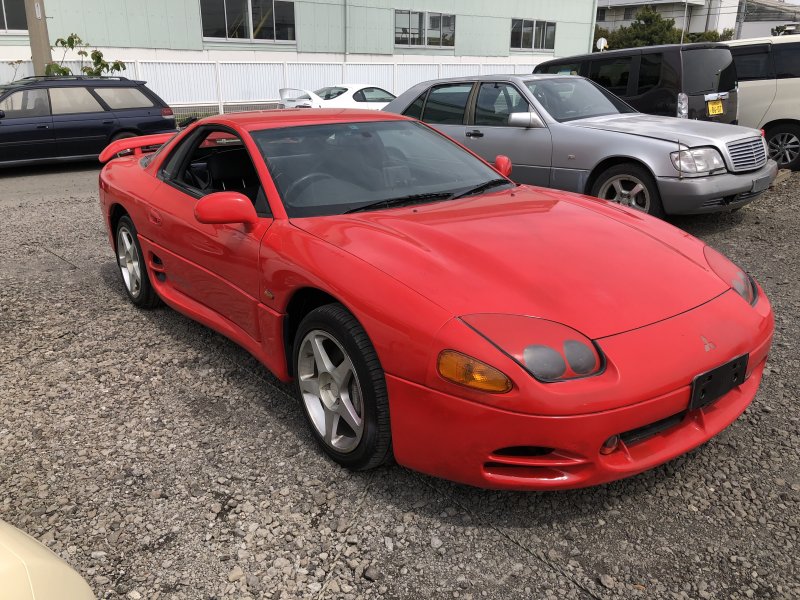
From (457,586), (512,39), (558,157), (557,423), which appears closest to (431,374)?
(557,423)

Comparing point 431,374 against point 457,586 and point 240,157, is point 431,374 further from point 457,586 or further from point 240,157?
point 240,157

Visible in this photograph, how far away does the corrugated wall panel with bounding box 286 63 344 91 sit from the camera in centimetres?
2253

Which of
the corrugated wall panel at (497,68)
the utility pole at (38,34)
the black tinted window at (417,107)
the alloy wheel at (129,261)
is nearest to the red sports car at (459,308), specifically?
the alloy wheel at (129,261)

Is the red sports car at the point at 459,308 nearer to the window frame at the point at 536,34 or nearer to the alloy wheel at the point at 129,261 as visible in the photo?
the alloy wheel at the point at 129,261

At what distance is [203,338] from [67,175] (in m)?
8.62

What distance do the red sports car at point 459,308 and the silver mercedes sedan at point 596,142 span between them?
111 inches

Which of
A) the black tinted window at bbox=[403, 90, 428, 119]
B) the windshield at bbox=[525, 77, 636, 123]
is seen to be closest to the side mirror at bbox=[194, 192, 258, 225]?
the windshield at bbox=[525, 77, 636, 123]

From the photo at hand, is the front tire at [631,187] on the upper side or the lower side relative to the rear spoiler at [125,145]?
lower

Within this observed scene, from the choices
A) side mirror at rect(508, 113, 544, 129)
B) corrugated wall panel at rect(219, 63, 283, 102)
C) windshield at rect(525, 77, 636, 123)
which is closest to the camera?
side mirror at rect(508, 113, 544, 129)

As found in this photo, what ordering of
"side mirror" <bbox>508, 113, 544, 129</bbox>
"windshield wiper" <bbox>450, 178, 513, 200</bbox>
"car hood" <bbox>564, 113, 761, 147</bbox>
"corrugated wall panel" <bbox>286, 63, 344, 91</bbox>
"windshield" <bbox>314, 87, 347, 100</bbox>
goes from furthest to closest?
"corrugated wall panel" <bbox>286, 63, 344, 91</bbox> → "windshield" <bbox>314, 87, 347, 100</bbox> → "side mirror" <bbox>508, 113, 544, 129</bbox> → "car hood" <bbox>564, 113, 761, 147</bbox> → "windshield wiper" <bbox>450, 178, 513, 200</bbox>

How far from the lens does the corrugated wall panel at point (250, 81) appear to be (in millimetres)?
20891

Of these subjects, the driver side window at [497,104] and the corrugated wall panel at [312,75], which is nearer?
the driver side window at [497,104]

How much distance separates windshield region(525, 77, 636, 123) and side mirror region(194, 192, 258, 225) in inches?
185

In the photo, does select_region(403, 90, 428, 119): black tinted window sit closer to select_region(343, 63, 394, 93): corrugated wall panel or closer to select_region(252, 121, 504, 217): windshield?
select_region(252, 121, 504, 217): windshield
